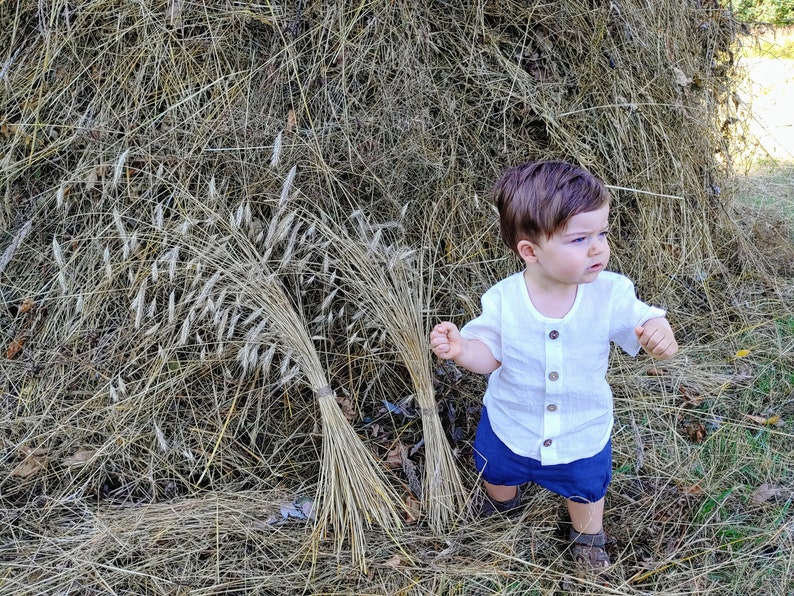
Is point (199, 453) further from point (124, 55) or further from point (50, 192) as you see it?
point (124, 55)

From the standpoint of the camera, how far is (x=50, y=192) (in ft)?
9.09

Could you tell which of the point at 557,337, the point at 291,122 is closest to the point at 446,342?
the point at 557,337

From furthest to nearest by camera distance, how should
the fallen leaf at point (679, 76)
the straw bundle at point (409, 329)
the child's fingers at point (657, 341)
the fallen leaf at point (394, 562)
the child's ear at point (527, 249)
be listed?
the fallen leaf at point (679, 76), the straw bundle at point (409, 329), the fallen leaf at point (394, 562), the child's ear at point (527, 249), the child's fingers at point (657, 341)

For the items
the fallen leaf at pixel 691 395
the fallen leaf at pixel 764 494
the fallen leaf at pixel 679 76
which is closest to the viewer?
the fallen leaf at pixel 764 494

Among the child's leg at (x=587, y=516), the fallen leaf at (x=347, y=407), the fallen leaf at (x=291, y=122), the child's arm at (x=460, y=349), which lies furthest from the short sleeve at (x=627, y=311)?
the fallen leaf at (x=291, y=122)

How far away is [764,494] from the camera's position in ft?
7.66

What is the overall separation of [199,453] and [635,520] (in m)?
1.61

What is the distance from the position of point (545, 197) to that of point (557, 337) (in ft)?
1.32

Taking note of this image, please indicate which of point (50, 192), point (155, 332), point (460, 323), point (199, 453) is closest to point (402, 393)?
point (460, 323)

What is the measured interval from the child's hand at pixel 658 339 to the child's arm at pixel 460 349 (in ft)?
1.49

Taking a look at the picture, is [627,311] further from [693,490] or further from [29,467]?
[29,467]

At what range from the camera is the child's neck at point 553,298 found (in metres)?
1.86

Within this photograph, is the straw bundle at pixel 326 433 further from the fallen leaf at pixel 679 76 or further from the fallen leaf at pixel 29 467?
the fallen leaf at pixel 679 76

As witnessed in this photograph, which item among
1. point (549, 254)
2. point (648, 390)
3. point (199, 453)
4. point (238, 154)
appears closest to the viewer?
point (549, 254)
